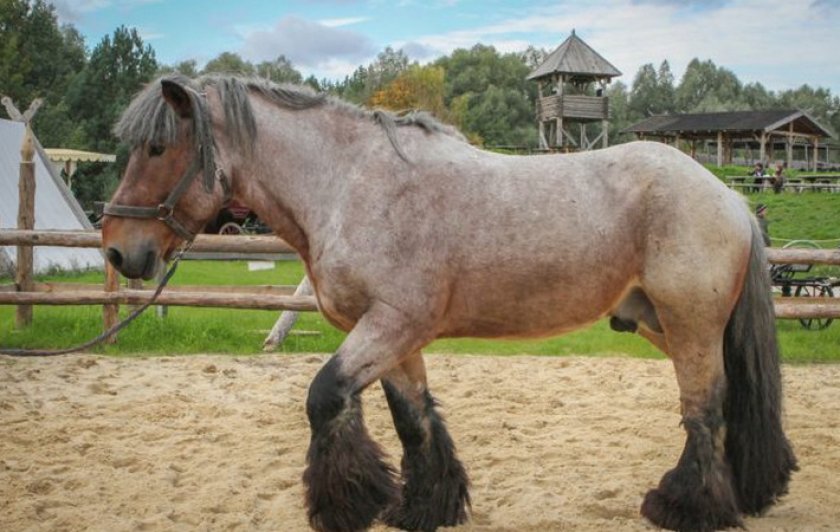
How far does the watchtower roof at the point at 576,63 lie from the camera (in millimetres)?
36031

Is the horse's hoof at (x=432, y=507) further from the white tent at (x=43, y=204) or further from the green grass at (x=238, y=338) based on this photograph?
the white tent at (x=43, y=204)

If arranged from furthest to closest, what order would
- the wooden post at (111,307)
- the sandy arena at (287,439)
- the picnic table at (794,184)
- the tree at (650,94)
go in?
1. the tree at (650,94)
2. the picnic table at (794,184)
3. the wooden post at (111,307)
4. the sandy arena at (287,439)

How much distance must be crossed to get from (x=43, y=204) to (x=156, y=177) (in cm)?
1286

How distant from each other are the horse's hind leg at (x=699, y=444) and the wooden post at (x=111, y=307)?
6.07m

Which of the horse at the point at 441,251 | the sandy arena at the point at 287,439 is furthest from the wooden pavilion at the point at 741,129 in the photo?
the horse at the point at 441,251

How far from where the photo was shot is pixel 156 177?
323 centimetres

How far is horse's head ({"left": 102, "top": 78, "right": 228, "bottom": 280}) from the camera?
3193 millimetres

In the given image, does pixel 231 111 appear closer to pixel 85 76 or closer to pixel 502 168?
pixel 502 168

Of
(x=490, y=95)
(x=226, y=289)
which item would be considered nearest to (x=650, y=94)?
(x=490, y=95)

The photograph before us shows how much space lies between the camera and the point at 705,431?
3.45 meters

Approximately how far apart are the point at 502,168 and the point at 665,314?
90cm

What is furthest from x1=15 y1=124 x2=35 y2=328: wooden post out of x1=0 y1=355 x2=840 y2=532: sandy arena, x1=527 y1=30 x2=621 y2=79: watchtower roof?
x1=527 y1=30 x2=621 y2=79: watchtower roof

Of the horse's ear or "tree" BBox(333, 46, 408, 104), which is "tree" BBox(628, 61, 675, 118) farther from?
the horse's ear

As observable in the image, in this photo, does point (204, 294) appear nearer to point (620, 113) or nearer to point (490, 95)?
point (490, 95)
